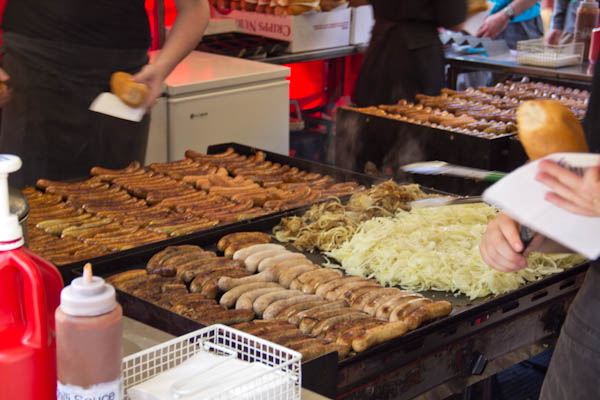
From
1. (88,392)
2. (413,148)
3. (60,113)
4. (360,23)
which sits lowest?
(413,148)

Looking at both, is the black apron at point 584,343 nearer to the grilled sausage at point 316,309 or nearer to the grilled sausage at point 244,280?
the grilled sausage at point 316,309

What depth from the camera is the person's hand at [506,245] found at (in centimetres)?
211

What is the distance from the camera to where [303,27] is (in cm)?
816

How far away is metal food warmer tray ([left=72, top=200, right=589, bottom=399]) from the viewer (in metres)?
2.62

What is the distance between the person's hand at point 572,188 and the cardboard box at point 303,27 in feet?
21.7

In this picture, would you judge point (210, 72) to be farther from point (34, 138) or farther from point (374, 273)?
point (374, 273)

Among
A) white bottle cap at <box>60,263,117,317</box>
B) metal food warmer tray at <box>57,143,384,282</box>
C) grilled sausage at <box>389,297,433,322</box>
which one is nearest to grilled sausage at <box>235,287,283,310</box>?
grilled sausage at <box>389,297,433,322</box>

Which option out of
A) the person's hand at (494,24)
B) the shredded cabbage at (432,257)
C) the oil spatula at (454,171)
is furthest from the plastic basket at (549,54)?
the oil spatula at (454,171)

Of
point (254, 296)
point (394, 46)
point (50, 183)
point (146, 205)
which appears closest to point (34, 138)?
point (50, 183)

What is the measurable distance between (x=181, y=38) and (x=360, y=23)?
5071 millimetres

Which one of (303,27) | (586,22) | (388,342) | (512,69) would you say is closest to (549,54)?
(512,69)

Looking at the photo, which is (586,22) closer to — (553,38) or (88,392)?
(553,38)

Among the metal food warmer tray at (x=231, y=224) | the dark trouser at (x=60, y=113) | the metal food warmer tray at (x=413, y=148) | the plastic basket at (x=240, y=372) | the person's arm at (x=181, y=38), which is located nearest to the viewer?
the plastic basket at (x=240, y=372)

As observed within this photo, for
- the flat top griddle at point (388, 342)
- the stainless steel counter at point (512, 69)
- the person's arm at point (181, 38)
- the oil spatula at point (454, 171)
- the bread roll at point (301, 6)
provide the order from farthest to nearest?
the bread roll at point (301, 6), the stainless steel counter at point (512, 69), the person's arm at point (181, 38), the oil spatula at point (454, 171), the flat top griddle at point (388, 342)
